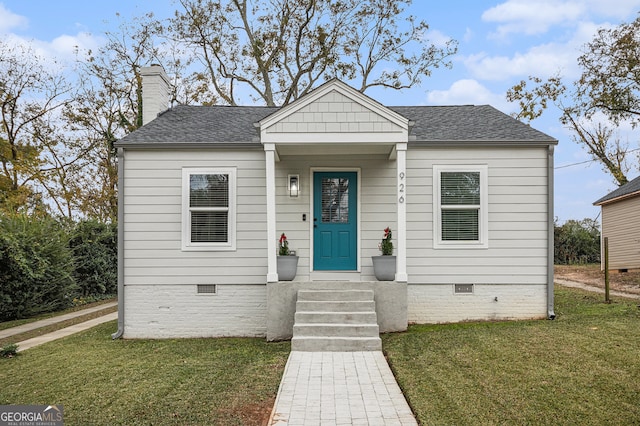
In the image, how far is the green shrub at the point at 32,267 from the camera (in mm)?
11453

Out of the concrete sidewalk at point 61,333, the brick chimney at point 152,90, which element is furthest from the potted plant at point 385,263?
the concrete sidewalk at point 61,333

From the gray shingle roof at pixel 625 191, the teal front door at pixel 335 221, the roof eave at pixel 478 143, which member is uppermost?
the roof eave at pixel 478 143

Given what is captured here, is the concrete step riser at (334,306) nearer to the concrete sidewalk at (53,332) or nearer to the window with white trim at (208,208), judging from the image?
the window with white trim at (208,208)

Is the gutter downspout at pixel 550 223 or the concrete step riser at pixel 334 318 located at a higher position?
the gutter downspout at pixel 550 223

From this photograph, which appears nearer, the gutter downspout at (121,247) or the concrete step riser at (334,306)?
the concrete step riser at (334,306)

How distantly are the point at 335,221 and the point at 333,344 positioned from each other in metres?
2.78

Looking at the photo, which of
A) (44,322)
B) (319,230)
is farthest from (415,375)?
(44,322)

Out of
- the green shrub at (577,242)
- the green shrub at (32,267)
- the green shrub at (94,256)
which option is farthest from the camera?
the green shrub at (577,242)

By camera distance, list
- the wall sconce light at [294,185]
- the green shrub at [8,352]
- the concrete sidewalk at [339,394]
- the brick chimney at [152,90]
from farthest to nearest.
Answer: the brick chimney at [152,90]
the wall sconce light at [294,185]
the green shrub at [8,352]
the concrete sidewalk at [339,394]

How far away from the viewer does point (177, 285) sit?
897 cm

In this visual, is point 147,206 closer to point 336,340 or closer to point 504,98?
point 336,340

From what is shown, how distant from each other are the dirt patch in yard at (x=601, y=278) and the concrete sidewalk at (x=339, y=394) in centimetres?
1008

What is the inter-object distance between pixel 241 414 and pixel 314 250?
196 inches

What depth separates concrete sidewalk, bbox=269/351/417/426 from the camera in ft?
14.0
